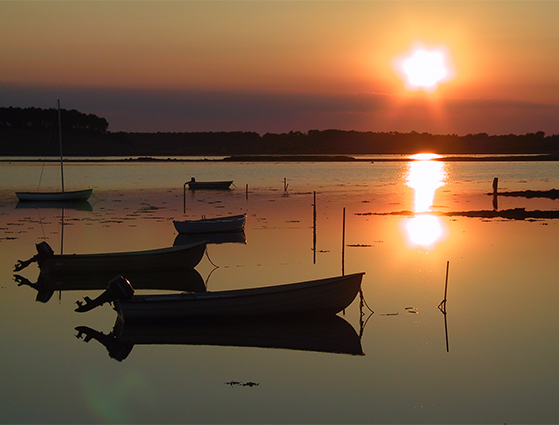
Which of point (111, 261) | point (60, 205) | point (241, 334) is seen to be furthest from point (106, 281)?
point (60, 205)

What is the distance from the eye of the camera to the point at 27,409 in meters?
10.6

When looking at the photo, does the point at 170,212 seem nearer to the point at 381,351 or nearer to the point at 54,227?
the point at 54,227

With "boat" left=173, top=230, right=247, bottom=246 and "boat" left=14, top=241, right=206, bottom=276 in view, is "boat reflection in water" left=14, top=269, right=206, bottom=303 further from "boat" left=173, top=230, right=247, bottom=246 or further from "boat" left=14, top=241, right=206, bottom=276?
"boat" left=173, top=230, right=247, bottom=246

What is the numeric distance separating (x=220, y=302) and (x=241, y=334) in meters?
0.84

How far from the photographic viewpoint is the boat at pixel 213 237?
90.7ft

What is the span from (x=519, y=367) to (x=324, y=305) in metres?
4.54

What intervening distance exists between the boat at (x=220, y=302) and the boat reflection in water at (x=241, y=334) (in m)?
0.21

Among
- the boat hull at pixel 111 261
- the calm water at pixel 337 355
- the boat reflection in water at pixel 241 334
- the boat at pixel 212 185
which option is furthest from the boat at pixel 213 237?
the boat at pixel 212 185

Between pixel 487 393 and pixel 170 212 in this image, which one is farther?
pixel 170 212

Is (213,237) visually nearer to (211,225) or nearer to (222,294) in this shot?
(211,225)

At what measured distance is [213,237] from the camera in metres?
29.1

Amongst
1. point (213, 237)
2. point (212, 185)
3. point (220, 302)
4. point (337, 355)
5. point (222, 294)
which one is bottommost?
point (337, 355)

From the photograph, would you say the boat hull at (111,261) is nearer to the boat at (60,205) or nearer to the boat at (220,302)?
the boat at (220,302)

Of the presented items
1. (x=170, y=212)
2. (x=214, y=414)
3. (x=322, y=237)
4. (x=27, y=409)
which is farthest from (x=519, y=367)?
(x=170, y=212)
